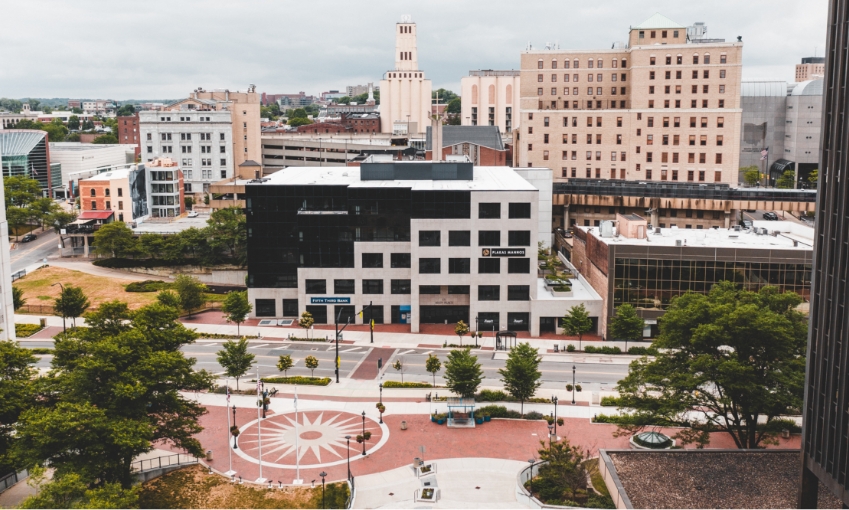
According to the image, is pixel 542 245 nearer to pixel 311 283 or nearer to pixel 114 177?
pixel 311 283

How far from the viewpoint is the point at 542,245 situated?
102438 mm

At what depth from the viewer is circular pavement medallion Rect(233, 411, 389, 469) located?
5009 centimetres

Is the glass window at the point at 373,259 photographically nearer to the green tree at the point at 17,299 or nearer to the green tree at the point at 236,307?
the green tree at the point at 236,307

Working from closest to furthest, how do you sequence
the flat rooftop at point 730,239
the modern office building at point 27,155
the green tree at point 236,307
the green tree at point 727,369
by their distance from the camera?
the green tree at point 727,369 → the flat rooftop at point 730,239 → the green tree at point 236,307 → the modern office building at point 27,155

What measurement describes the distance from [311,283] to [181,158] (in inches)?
3492

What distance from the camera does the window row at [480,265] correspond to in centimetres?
7950

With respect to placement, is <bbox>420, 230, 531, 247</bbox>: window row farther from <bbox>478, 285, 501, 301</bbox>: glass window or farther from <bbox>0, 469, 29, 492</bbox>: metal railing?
<bbox>0, 469, 29, 492</bbox>: metal railing

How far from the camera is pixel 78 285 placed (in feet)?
327

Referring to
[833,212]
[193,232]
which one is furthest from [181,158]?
[833,212]

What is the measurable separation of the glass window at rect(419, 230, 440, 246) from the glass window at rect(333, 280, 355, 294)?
8.80 meters

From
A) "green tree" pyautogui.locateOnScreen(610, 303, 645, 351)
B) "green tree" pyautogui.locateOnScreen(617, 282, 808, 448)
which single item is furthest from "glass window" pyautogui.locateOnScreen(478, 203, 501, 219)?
"green tree" pyautogui.locateOnScreen(617, 282, 808, 448)

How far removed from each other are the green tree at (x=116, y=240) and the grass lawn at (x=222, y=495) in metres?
70.3

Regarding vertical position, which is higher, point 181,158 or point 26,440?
point 181,158

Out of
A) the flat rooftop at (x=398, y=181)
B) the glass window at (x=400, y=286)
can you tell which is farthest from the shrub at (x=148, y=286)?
the glass window at (x=400, y=286)
